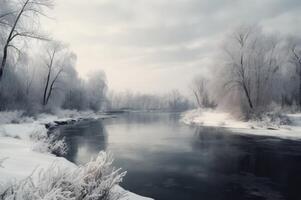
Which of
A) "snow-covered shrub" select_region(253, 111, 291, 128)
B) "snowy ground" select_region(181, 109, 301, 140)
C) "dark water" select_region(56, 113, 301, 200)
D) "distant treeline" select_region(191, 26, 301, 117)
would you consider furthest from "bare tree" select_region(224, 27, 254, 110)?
"dark water" select_region(56, 113, 301, 200)

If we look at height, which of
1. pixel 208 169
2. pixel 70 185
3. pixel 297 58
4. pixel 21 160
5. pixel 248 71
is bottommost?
pixel 208 169

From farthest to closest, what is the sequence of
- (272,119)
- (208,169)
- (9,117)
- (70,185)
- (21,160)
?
(272,119) → (9,117) → (208,169) → (21,160) → (70,185)

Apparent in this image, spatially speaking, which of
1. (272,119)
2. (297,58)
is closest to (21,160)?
(272,119)

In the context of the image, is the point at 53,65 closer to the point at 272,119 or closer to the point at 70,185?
the point at 272,119

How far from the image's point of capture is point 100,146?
1775 centimetres

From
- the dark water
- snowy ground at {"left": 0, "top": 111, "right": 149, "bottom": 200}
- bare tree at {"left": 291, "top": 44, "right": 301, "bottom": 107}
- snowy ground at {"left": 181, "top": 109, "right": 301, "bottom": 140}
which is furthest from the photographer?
bare tree at {"left": 291, "top": 44, "right": 301, "bottom": 107}

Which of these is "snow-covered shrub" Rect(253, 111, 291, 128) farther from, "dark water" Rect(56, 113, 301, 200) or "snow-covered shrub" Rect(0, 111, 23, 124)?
"snow-covered shrub" Rect(0, 111, 23, 124)

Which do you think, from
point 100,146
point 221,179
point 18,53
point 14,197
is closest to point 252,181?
point 221,179

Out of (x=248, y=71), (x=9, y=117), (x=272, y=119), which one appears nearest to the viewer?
(x=9, y=117)

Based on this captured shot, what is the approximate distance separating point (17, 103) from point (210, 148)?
23296 mm

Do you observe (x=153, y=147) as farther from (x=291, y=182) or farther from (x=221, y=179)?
(x=291, y=182)

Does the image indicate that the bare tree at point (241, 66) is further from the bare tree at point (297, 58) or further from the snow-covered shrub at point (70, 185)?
the snow-covered shrub at point (70, 185)

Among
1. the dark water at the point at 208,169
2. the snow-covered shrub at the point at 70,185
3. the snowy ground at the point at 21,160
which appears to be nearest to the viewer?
the snow-covered shrub at the point at 70,185

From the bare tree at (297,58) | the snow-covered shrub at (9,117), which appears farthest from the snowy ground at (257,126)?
the snow-covered shrub at (9,117)
